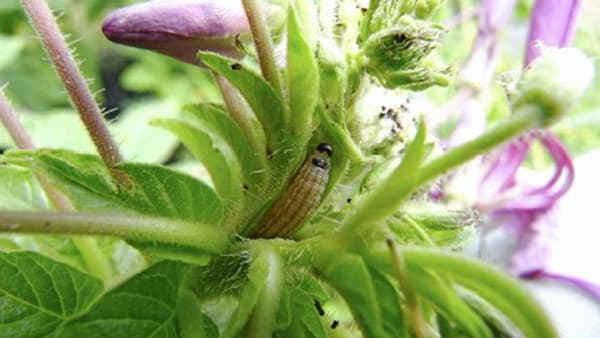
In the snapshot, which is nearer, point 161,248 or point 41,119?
point 161,248

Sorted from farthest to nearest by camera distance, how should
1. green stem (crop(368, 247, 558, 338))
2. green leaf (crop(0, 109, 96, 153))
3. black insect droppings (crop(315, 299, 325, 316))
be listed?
1. green leaf (crop(0, 109, 96, 153))
2. black insect droppings (crop(315, 299, 325, 316))
3. green stem (crop(368, 247, 558, 338))

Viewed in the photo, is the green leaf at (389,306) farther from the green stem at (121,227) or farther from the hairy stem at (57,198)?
the hairy stem at (57,198)

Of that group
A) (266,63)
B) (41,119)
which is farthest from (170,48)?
(41,119)

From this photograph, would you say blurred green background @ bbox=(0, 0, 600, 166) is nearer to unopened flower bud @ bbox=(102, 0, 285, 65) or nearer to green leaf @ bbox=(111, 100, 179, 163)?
green leaf @ bbox=(111, 100, 179, 163)

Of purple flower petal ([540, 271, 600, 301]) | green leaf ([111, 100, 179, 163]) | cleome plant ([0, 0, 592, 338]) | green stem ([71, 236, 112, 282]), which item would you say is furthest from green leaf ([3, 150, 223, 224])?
green leaf ([111, 100, 179, 163])

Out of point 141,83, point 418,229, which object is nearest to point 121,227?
point 418,229

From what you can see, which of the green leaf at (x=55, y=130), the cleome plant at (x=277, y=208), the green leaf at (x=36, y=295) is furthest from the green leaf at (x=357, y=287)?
the green leaf at (x=55, y=130)

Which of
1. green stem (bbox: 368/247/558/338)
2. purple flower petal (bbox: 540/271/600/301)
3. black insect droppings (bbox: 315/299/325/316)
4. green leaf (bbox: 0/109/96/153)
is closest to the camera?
green stem (bbox: 368/247/558/338)

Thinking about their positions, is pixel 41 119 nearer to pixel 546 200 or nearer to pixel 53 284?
pixel 546 200
